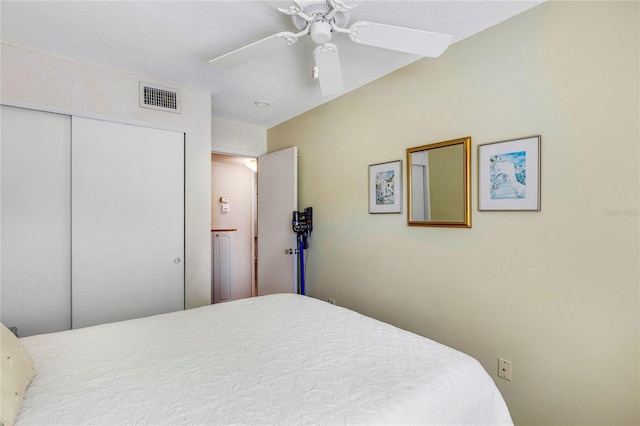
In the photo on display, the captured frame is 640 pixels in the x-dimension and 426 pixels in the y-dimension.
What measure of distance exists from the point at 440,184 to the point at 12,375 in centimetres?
221

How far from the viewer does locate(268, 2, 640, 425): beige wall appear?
1.40m

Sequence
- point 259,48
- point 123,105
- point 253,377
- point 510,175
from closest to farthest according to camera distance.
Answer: point 253,377, point 259,48, point 510,175, point 123,105

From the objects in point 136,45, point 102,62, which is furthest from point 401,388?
point 102,62

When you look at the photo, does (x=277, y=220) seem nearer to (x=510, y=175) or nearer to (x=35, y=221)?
(x=35, y=221)

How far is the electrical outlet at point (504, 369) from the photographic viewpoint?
1769mm

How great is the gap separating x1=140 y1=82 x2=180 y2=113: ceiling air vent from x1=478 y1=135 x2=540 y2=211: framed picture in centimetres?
239

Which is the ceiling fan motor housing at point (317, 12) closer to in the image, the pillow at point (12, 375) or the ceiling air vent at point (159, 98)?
the ceiling air vent at point (159, 98)

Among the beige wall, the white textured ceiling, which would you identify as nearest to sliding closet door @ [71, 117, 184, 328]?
the white textured ceiling

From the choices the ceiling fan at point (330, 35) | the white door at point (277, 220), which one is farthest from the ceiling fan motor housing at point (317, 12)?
the white door at point (277, 220)

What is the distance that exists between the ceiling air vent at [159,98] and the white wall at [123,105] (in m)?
0.04

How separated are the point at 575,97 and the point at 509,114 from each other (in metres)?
0.30

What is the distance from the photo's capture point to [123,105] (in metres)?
2.43

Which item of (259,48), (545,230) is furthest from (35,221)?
(545,230)

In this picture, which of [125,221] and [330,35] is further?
[125,221]
